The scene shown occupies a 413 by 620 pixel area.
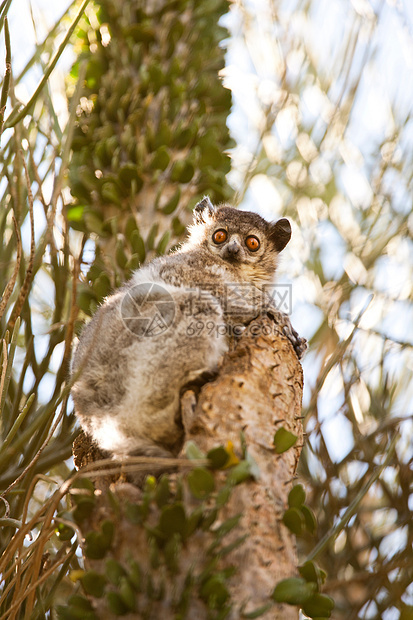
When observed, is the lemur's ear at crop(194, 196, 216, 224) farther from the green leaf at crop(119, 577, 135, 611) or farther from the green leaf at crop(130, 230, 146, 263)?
the green leaf at crop(119, 577, 135, 611)

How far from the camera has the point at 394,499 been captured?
3932 mm

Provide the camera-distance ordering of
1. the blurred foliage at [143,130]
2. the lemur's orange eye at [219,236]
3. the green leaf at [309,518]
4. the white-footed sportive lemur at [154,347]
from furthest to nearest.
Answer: the lemur's orange eye at [219,236]
the blurred foliage at [143,130]
the white-footed sportive lemur at [154,347]
the green leaf at [309,518]

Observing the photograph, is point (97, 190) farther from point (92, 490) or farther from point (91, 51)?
point (92, 490)

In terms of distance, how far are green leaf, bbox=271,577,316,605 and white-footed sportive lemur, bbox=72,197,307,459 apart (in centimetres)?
69

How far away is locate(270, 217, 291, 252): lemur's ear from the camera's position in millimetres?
4098

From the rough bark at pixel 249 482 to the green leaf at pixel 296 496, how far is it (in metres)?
0.03

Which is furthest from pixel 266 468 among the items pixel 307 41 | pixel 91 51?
pixel 307 41

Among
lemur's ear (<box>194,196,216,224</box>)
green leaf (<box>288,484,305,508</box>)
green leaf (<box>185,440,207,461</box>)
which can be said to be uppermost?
lemur's ear (<box>194,196,216,224</box>)

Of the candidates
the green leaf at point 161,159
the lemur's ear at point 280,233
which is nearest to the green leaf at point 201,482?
the green leaf at point 161,159

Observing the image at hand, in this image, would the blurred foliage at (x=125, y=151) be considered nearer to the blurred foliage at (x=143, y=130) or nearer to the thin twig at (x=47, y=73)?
the blurred foliage at (x=143, y=130)

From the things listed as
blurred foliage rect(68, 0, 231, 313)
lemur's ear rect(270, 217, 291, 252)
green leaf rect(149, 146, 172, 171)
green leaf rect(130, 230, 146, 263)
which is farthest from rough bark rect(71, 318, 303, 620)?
lemur's ear rect(270, 217, 291, 252)

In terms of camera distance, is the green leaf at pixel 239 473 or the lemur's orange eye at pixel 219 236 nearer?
the green leaf at pixel 239 473

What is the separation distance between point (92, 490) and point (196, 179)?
224 centimetres

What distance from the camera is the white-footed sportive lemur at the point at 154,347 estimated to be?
2.38 m
